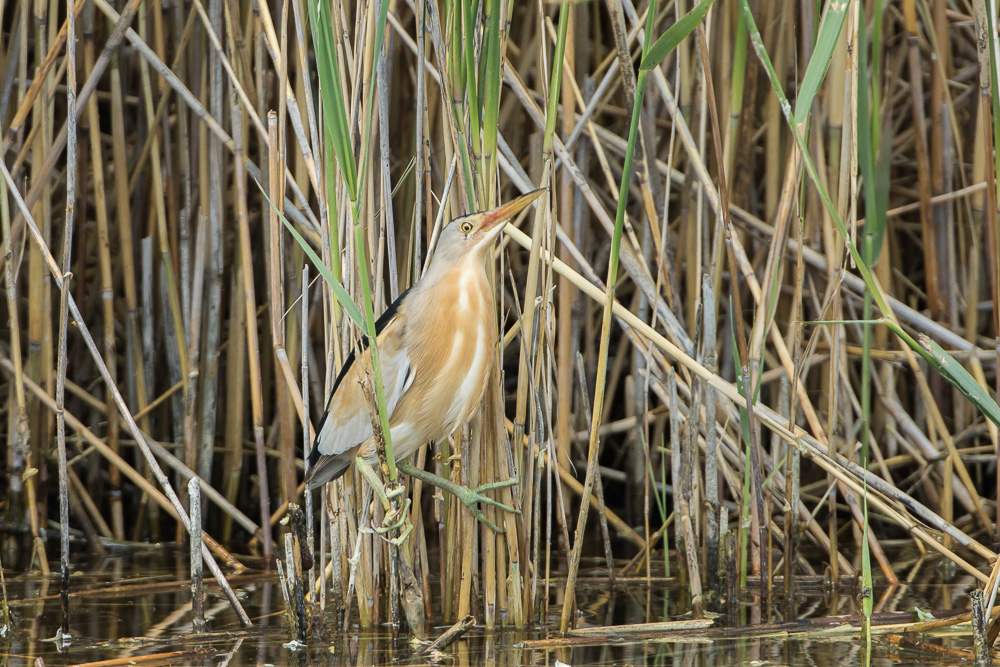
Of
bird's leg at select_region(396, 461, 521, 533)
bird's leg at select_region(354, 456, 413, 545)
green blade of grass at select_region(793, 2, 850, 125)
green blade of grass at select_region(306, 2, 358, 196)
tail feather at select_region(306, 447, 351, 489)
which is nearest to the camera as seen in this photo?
green blade of grass at select_region(793, 2, 850, 125)

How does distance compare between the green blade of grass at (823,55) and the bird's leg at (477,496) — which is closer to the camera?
the green blade of grass at (823,55)

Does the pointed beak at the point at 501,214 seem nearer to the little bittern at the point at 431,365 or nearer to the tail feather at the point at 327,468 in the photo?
the little bittern at the point at 431,365

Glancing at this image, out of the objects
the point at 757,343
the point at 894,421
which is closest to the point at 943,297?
the point at 894,421

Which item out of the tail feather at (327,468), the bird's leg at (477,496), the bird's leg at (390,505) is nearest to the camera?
the bird's leg at (390,505)

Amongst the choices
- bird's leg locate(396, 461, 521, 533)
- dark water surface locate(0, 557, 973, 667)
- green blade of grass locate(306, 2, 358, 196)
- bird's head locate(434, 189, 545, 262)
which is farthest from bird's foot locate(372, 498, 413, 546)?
green blade of grass locate(306, 2, 358, 196)

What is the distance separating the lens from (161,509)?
3236 mm

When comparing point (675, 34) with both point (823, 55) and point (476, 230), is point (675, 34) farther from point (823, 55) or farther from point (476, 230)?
point (476, 230)

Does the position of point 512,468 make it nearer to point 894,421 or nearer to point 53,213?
point 894,421

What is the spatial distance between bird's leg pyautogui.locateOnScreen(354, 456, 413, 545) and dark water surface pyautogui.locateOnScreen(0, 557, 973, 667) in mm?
244

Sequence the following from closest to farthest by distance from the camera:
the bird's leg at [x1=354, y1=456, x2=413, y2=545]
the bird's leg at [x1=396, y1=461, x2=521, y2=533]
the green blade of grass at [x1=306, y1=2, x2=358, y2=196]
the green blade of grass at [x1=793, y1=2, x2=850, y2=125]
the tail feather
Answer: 1. the green blade of grass at [x1=793, y1=2, x2=850, y2=125]
2. the green blade of grass at [x1=306, y1=2, x2=358, y2=196]
3. the bird's leg at [x1=354, y1=456, x2=413, y2=545]
4. the bird's leg at [x1=396, y1=461, x2=521, y2=533]
5. the tail feather

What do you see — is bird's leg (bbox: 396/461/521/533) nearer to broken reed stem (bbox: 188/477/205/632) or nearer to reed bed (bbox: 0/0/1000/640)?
reed bed (bbox: 0/0/1000/640)

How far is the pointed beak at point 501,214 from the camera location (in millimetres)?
1851

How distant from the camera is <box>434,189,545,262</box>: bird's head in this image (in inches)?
73.5

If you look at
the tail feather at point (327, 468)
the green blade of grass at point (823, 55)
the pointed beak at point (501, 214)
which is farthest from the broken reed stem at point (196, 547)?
the green blade of grass at point (823, 55)
